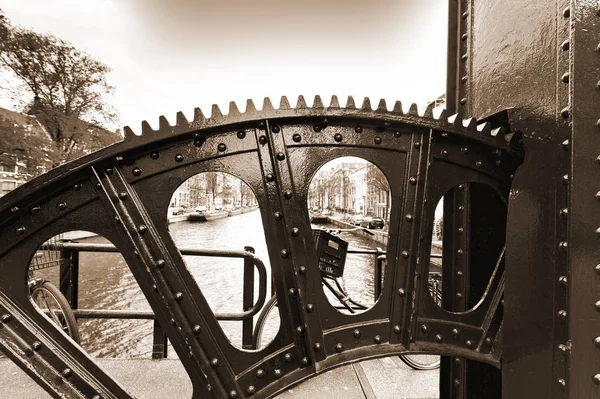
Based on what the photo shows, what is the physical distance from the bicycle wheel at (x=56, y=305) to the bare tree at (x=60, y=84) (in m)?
24.0

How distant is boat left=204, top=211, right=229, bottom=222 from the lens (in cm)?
5241

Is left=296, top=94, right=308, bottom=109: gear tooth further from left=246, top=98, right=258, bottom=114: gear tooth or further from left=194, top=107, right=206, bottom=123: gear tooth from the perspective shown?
left=194, top=107, right=206, bottom=123: gear tooth

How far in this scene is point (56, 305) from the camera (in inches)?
148

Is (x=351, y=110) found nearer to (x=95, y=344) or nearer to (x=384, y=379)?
(x=384, y=379)

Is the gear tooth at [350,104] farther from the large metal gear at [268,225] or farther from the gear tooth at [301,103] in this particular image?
the gear tooth at [301,103]

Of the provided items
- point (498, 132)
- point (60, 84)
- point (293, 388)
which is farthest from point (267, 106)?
point (60, 84)

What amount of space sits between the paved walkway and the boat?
4849cm

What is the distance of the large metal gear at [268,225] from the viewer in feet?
4.95

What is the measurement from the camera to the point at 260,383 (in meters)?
1.61

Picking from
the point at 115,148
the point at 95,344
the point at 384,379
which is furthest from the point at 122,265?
the point at 115,148

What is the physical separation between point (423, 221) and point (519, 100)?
0.73 meters

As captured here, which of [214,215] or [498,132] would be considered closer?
[498,132]

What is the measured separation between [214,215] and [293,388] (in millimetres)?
53913

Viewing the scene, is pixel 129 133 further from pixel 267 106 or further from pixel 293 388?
pixel 293 388
